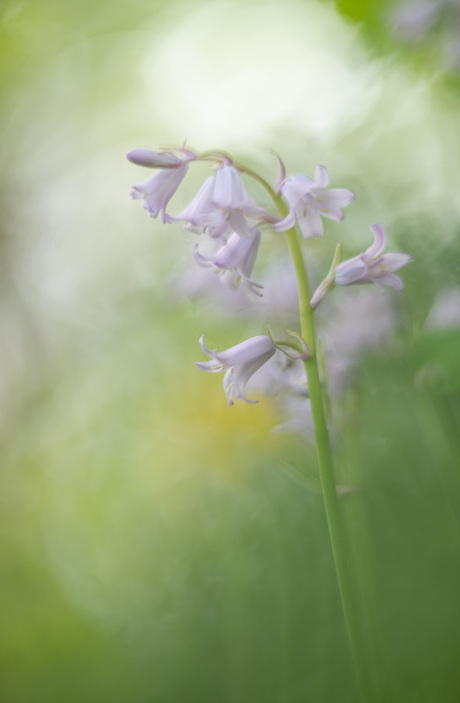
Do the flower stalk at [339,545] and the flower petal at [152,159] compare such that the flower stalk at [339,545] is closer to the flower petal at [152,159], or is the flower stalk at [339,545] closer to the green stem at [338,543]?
the green stem at [338,543]

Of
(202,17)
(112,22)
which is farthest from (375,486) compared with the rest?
(112,22)

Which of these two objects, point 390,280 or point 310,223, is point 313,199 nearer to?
point 310,223

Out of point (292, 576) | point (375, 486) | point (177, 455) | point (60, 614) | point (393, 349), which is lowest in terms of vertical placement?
point (60, 614)

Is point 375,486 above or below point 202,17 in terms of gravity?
below

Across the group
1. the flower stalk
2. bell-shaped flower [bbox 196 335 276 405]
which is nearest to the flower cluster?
bell-shaped flower [bbox 196 335 276 405]

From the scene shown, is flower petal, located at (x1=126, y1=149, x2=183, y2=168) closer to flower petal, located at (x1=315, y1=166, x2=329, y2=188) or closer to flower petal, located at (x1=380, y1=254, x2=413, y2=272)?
flower petal, located at (x1=315, y1=166, x2=329, y2=188)

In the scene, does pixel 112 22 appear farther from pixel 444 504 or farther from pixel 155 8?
pixel 444 504
